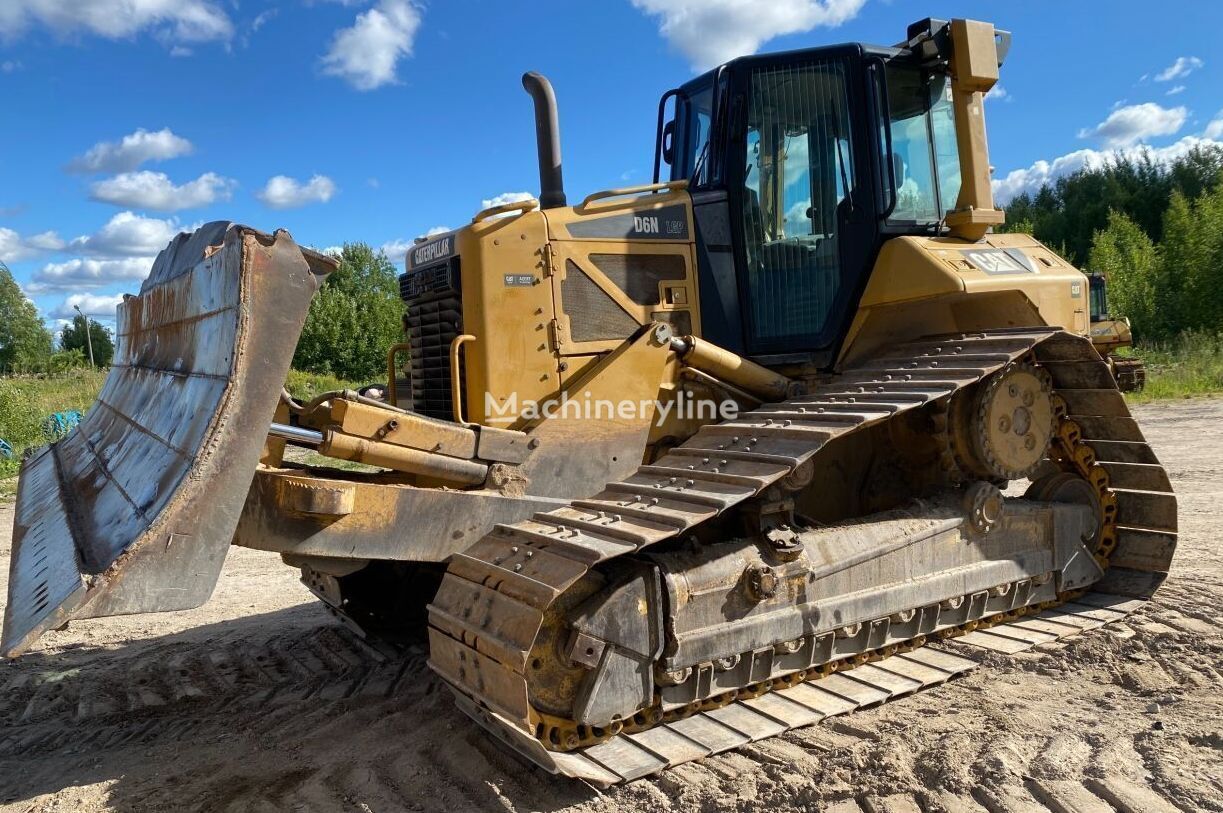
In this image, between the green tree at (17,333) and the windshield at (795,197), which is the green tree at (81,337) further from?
the windshield at (795,197)

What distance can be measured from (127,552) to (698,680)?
217 centimetres

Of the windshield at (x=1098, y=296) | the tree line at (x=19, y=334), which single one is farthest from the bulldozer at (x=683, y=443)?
the tree line at (x=19, y=334)

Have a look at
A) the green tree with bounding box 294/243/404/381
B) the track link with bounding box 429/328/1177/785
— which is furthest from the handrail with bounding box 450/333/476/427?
the green tree with bounding box 294/243/404/381

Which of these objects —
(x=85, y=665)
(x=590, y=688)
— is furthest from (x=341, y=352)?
(x=590, y=688)

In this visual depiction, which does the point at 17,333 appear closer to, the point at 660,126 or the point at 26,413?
the point at 26,413

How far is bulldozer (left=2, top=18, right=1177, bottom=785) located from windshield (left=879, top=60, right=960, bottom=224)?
0.06 feet

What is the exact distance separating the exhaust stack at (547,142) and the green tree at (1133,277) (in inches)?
939

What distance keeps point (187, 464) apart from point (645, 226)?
2569 millimetres

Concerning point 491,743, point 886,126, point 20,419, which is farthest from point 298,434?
point 20,419

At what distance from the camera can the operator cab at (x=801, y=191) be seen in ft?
16.3

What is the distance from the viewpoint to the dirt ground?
11.2 feet

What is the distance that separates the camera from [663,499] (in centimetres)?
381

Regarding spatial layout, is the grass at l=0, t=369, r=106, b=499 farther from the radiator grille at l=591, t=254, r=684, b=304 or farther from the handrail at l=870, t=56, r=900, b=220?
the handrail at l=870, t=56, r=900, b=220

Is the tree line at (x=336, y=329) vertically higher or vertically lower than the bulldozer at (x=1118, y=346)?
higher
